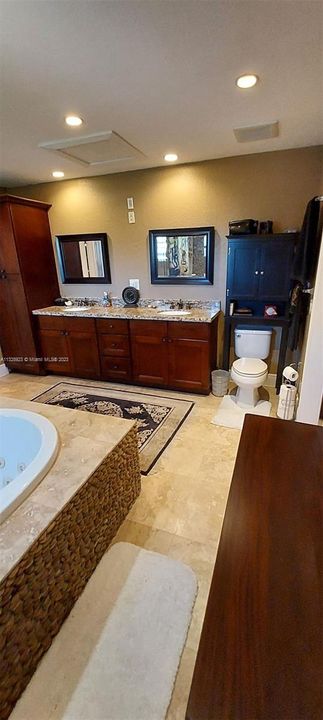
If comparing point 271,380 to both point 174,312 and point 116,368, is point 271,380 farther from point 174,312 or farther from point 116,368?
point 116,368

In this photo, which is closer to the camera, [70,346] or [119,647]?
[119,647]

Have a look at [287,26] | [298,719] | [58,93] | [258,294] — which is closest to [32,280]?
[58,93]

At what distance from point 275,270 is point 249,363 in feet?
2.89

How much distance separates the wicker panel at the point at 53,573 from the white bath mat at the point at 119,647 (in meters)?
0.06

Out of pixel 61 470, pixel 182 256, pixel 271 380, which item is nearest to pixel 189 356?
pixel 271 380

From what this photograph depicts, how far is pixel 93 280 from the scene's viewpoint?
3.75m

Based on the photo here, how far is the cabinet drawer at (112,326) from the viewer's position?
10.5ft

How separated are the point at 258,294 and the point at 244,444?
206 centimetres

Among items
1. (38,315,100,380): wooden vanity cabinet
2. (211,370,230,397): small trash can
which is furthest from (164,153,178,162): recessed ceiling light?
(211,370,230,397): small trash can

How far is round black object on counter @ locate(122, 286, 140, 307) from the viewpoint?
356 centimetres

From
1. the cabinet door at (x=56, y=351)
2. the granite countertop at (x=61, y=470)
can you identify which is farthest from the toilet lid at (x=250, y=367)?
the cabinet door at (x=56, y=351)

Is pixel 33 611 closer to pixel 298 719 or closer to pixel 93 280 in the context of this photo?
pixel 298 719

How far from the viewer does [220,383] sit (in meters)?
3.10

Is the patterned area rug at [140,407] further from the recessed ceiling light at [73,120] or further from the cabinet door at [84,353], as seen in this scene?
the recessed ceiling light at [73,120]
